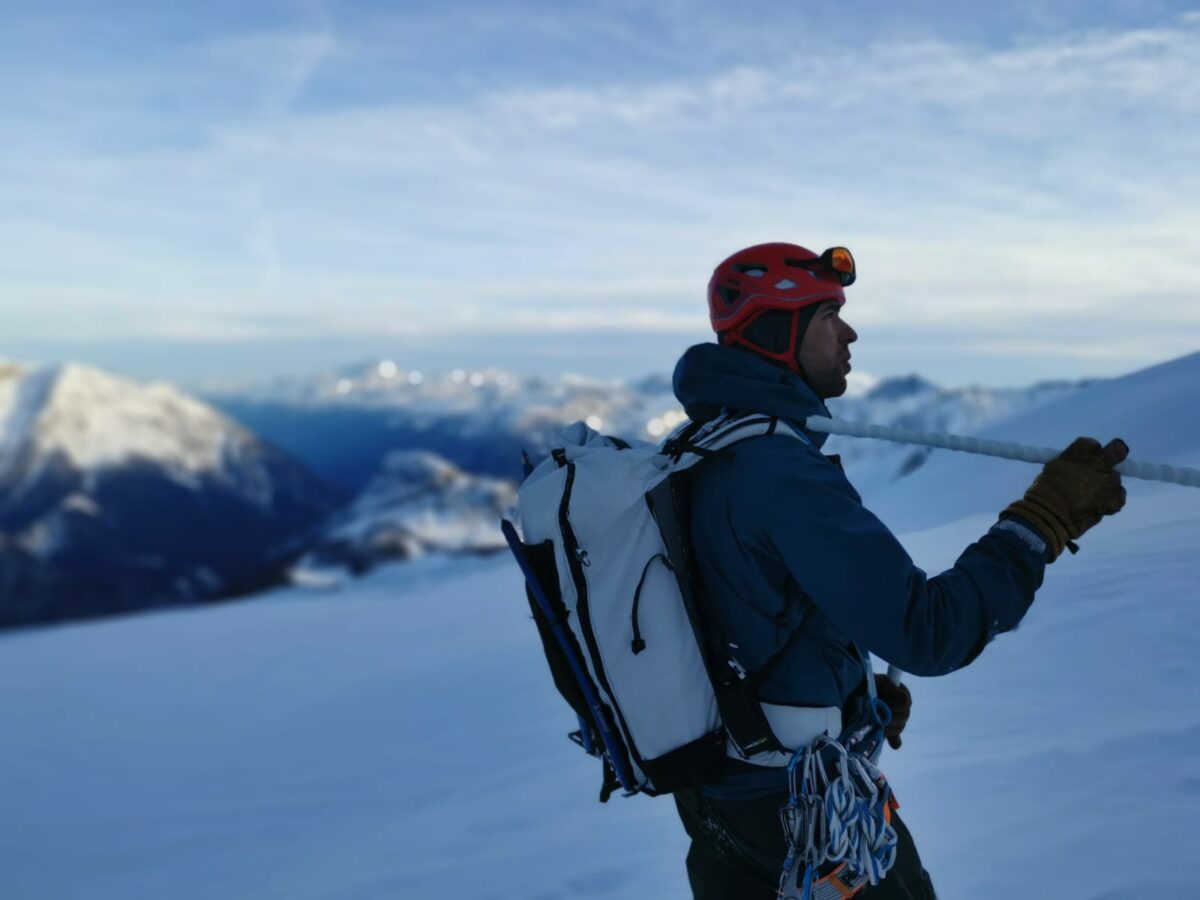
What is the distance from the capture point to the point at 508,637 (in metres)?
16.1

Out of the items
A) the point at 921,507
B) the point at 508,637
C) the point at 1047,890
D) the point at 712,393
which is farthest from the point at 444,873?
the point at 921,507

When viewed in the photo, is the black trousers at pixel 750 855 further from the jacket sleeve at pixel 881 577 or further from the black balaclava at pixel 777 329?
the black balaclava at pixel 777 329

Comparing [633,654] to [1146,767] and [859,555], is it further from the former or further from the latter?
[1146,767]

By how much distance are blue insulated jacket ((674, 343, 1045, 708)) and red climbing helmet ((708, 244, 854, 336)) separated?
164 mm

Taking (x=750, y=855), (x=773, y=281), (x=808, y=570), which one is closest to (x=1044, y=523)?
(x=808, y=570)

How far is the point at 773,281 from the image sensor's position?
2.89 meters

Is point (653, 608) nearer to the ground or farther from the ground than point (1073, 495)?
nearer to the ground

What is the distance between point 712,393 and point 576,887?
4.06 m

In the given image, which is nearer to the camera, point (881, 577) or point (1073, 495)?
point (881, 577)

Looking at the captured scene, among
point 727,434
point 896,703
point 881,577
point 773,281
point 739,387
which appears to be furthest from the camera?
Result: point 896,703

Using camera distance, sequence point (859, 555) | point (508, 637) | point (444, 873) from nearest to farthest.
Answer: point (859, 555) → point (444, 873) → point (508, 637)

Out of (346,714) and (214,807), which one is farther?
(346,714)

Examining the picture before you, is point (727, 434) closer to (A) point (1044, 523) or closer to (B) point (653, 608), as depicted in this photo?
(B) point (653, 608)

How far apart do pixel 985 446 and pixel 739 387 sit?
2.31 ft
